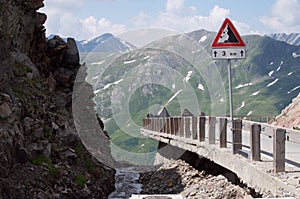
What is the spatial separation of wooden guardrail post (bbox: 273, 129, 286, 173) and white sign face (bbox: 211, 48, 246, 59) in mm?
2616

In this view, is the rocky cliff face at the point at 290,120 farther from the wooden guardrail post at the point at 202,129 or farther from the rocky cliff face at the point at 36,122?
the rocky cliff face at the point at 36,122

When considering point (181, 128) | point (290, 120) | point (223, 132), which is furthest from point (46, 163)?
point (290, 120)

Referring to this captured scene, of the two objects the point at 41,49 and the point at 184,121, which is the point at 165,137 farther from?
the point at 41,49

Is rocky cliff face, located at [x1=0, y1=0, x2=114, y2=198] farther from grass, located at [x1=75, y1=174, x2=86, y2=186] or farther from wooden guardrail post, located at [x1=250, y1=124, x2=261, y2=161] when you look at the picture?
wooden guardrail post, located at [x1=250, y1=124, x2=261, y2=161]

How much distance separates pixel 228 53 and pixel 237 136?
2374 mm

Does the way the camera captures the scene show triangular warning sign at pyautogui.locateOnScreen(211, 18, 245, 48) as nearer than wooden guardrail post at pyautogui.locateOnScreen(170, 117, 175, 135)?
Yes

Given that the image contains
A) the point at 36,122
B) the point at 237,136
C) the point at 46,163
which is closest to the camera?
the point at 237,136

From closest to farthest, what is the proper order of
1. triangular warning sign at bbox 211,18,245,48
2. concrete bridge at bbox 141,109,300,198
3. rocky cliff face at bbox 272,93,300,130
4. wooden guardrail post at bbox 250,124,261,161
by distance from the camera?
concrete bridge at bbox 141,109,300,198 < wooden guardrail post at bbox 250,124,261,161 < triangular warning sign at bbox 211,18,245,48 < rocky cliff face at bbox 272,93,300,130

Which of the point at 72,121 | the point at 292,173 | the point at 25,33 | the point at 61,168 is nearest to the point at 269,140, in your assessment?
the point at 292,173

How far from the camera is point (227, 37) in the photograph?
1089 centimetres

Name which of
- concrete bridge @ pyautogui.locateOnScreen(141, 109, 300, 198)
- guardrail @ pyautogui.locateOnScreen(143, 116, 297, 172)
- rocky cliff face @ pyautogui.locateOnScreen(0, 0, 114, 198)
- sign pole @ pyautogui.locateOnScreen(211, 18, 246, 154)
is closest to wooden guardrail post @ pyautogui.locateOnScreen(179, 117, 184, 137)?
guardrail @ pyautogui.locateOnScreen(143, 116, 297, 172)

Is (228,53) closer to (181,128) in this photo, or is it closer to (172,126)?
(181,128)

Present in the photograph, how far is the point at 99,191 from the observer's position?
16516 millimetres

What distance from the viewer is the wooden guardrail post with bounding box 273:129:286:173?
8906mm
